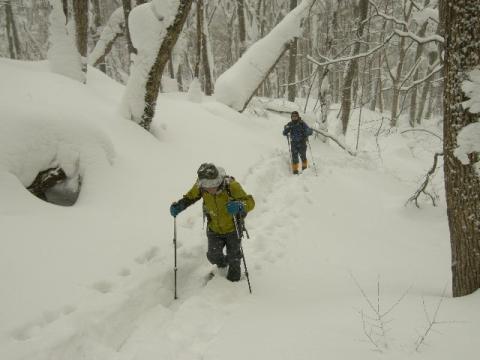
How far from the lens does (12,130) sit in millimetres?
5512

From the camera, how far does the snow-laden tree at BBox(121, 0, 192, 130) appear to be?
299 inches

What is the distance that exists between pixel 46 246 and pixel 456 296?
189 inches

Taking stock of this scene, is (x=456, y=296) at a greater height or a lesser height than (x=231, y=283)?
greater

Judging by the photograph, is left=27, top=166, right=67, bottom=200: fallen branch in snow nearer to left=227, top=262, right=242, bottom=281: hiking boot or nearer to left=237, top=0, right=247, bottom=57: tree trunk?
left=227, top=262, right=242, bottom=281: hiking boot

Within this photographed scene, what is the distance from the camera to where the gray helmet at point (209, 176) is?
4355 mm

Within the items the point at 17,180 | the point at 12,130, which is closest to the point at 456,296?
the point at 17,180

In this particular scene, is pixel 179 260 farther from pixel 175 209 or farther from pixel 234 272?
pixel 175 209

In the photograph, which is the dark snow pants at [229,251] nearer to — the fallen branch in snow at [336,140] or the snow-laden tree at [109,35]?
the fallen branch in snow at [336,140]

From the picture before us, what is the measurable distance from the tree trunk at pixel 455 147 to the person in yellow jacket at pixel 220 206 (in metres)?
2.24

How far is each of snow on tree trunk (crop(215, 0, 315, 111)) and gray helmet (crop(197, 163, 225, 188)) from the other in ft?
33.6

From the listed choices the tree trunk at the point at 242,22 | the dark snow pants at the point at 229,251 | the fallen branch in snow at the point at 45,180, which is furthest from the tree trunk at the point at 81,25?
the tree trunk at the point at 242,22

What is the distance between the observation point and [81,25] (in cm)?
1117

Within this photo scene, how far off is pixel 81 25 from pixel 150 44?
4.83 metres

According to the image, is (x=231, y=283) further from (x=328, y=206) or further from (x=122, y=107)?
(x=122, y=107)
